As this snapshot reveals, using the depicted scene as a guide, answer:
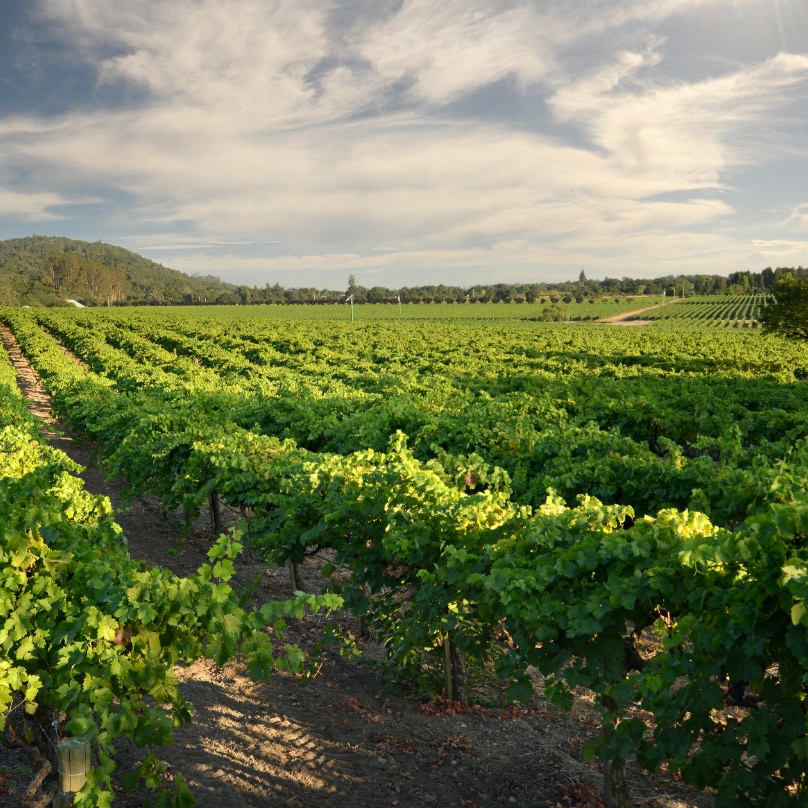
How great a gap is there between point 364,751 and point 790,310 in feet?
182

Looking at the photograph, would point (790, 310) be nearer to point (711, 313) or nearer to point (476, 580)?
point (476, 580)

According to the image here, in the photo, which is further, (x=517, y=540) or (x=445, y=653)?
(x=445, y=653)

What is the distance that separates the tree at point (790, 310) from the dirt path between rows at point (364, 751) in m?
52.9

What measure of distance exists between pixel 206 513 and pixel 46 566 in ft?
32.5

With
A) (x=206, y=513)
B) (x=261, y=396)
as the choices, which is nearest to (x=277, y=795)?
(x=206, y=513)

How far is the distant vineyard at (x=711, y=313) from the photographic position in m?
93.9

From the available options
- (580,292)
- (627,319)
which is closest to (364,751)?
(627,319)

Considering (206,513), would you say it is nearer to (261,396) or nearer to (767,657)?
(261,396)

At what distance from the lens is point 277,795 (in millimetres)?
5773

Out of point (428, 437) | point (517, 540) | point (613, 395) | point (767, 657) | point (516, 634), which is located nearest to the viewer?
point (767, 657)

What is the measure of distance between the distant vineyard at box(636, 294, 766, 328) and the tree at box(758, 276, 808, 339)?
105 feet

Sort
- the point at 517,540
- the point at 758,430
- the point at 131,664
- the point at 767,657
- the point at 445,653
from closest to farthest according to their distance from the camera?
the point at 767,657 < the point at 131,664 < the point at 517,540 < the point at 445,653 < the point at 758,430

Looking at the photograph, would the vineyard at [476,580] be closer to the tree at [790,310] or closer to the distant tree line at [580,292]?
the tree at [790,310]

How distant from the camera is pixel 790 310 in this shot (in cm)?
5047
